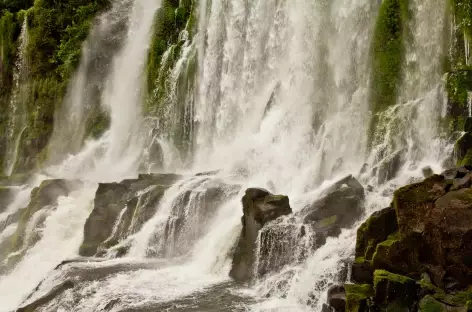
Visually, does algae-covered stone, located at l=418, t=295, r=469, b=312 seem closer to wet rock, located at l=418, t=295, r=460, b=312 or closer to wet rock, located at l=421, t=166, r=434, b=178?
wet rock, located at l=418, t=295, r=460, b=312

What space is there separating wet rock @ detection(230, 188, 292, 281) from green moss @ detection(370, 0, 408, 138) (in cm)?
627

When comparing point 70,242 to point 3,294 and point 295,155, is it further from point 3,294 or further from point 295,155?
point 295,155

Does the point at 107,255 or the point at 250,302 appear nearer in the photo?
the point at 250,302

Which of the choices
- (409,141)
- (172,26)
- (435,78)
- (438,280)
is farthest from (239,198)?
(172,26)

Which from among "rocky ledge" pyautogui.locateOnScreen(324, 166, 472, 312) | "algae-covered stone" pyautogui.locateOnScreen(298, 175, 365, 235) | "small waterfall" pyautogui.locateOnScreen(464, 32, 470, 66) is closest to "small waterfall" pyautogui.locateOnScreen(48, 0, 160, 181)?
"algae-covered stone" pyautogui.locateOnScreen(298, 175, 365, 235)

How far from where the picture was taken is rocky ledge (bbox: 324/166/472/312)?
10469mm

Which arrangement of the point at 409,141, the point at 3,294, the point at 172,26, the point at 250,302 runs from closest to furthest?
the point at 250,302, the point at 3,294, the point at 409,141, the point at 172,26

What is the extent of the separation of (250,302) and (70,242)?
407 inches

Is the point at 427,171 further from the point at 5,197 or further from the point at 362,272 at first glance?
the point at 5,197

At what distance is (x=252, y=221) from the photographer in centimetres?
1589

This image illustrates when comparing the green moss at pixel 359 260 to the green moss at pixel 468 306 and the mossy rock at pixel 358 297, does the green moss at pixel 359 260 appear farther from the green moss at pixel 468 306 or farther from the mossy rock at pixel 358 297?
the green moss at pixel 468 306

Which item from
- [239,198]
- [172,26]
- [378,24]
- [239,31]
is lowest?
[239,198]

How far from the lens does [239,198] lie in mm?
18859

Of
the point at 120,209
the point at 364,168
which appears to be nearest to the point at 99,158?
the point at 120,209
